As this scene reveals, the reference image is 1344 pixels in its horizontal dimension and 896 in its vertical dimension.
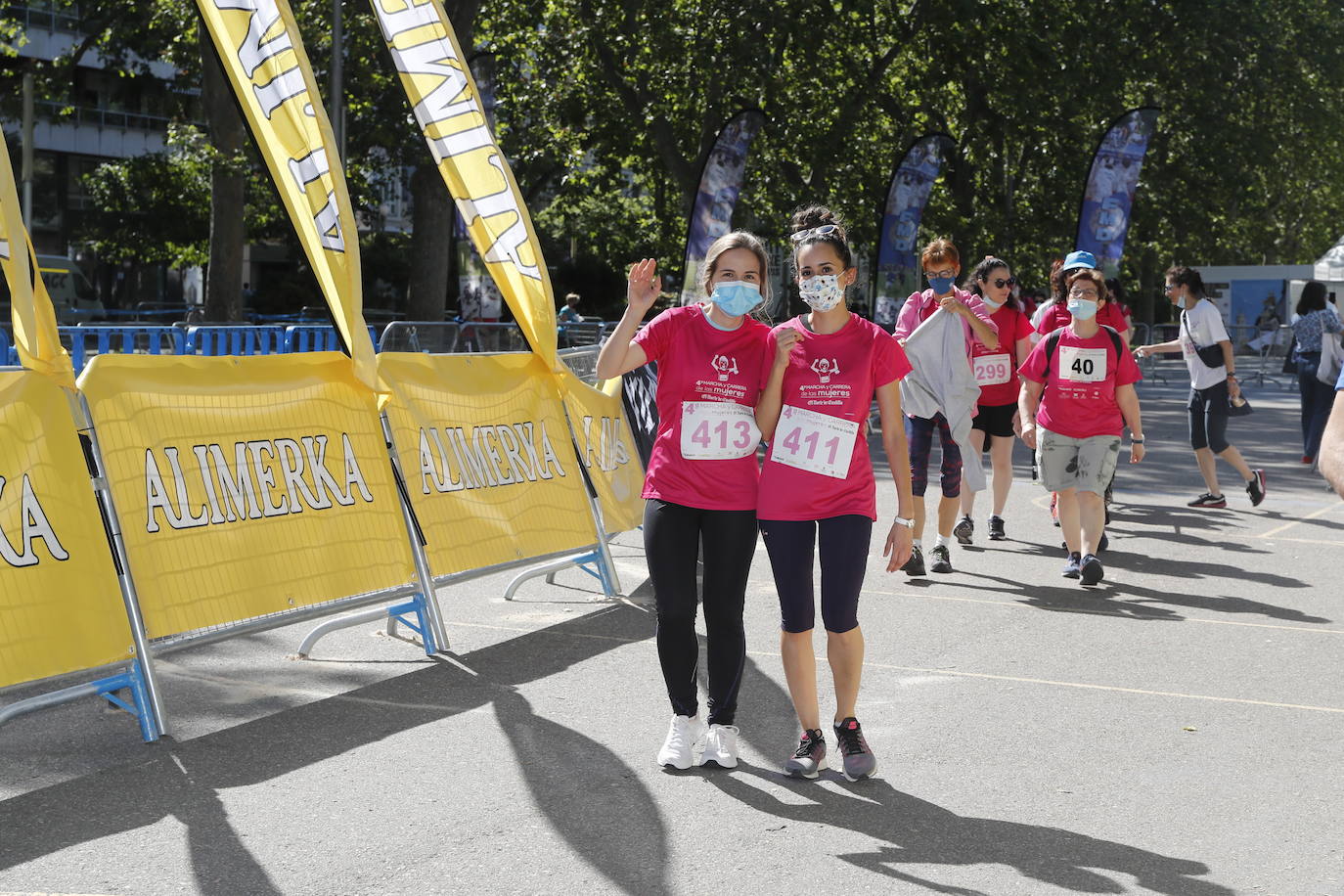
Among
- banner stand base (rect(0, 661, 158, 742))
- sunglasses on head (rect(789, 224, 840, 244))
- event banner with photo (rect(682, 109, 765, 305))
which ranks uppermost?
event banner with photo (rect(682, 109, 765, 305))

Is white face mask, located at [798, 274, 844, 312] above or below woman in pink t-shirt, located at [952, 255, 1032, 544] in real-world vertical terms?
above

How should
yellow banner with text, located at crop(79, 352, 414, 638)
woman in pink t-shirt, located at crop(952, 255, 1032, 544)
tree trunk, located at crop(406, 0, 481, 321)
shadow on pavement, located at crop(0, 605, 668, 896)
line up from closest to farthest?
shadow on pavement, located at crop(0, 605, 668, 896) → yellow banner with text, located at crop(79, 352, 414, 638) → woman in pink t-shirt, located at crop(952, 255, 1032, 544) → tree trunk, located at crop(406, 0, 481, 321)

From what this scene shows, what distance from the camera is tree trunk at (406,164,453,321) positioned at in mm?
27016

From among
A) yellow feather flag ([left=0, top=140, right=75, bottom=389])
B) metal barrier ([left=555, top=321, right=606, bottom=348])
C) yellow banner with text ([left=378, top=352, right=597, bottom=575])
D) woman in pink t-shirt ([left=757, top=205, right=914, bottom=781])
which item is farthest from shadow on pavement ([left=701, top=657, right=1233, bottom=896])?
metal barrier ([left=555, top=321, right=606, bottom=348])

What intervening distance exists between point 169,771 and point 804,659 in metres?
2.19

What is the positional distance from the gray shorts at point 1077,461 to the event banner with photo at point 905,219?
51.7ft

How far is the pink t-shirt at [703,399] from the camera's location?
17.6ft

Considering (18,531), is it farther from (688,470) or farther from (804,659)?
(804,659)

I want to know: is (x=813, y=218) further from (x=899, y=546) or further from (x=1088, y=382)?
(x=1088, y=382)

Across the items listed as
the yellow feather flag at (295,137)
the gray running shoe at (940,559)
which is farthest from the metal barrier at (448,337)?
the yellow feather flag at (295,137)

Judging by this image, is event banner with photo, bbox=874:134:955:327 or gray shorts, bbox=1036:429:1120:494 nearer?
gray shorts, bbox=1036:429:1120:494

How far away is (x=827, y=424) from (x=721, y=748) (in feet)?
3.90

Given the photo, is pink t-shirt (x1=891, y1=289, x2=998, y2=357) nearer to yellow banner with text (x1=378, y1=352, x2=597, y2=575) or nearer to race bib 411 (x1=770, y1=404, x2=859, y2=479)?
yellow banner with text (x1=378, y1=352, x2=597, y2=575)

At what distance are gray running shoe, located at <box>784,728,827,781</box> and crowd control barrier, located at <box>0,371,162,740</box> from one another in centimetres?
230
